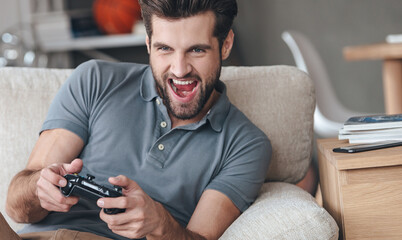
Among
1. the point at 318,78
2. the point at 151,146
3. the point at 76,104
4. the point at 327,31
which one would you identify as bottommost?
the point at 327,31

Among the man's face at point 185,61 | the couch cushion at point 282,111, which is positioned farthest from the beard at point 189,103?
the couch cushion at point 282,111

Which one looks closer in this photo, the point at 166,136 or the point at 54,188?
the point at 54,188

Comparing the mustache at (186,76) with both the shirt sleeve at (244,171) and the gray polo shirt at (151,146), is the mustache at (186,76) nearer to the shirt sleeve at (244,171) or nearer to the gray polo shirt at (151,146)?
the gray polo shirt at (151,146)

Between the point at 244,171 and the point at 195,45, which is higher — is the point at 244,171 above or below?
below

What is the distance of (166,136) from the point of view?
63.9 inches

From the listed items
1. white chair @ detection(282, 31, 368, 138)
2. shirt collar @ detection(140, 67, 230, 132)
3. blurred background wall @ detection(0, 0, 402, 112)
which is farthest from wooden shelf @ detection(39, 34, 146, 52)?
shirt collar @ detection(140, 67, 230, 132)

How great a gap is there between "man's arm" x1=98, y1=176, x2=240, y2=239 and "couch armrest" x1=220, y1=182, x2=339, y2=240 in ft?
0.24

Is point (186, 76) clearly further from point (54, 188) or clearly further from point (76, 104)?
point (54, 188)

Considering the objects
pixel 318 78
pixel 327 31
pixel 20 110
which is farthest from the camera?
pixel 327 31

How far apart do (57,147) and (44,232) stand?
25 centimetres

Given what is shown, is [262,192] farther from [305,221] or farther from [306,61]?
[306,61]

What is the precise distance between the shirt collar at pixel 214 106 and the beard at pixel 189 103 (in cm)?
3

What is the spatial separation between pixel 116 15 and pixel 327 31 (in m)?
1.61

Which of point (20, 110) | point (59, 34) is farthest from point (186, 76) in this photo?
point (59, 34)
